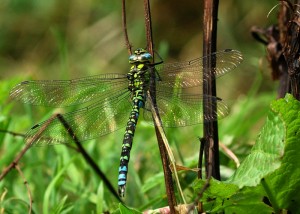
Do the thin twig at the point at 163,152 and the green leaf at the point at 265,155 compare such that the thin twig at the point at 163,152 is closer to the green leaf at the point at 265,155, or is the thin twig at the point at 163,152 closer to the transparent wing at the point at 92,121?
Result: the green leaf at the point at 265,155

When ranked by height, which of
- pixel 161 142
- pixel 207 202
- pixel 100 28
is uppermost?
pixel 100 28

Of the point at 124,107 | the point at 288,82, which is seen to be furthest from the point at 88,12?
the point at 288,82

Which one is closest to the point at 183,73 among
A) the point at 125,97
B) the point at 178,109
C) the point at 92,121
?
the point at 178,109

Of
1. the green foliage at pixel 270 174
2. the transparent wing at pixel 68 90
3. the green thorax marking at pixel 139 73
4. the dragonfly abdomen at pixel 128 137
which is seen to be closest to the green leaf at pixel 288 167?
the green foliage at pixel 270 174

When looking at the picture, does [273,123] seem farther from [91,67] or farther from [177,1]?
[177,1]

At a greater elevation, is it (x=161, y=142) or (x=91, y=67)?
(x=91, y=67)

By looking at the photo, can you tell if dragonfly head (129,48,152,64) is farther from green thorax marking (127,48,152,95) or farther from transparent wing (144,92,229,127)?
transparent wing (144,92,229,127)

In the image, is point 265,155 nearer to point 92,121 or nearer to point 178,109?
point 178,109
